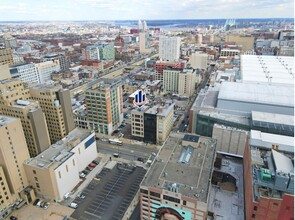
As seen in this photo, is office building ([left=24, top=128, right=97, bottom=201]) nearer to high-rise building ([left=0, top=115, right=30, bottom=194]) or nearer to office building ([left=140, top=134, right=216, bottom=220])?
high-rise building ([left=0, top=115, right=30, bottom=194])

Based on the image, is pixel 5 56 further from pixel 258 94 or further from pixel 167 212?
pixel 258 94

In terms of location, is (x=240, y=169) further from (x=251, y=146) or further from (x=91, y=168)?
(x=91, y=168)

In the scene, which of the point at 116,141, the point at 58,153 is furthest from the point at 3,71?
the point at 116,141

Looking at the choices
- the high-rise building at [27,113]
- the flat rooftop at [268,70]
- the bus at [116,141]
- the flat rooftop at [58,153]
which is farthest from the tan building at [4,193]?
the flat rooftop at [268,70]

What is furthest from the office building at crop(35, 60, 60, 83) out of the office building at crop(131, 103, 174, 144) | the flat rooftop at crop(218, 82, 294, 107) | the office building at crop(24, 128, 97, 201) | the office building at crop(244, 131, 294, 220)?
the office building at crop(244, 131, 294, 220)

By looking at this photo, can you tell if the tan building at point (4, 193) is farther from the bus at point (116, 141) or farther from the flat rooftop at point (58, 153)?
Result: the bus at point (116, 141)

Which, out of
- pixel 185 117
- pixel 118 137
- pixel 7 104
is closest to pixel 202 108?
pixel 185 117

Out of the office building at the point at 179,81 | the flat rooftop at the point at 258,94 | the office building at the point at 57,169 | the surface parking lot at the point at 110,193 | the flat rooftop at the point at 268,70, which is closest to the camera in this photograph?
the surface parking lot at the point at 110,193
